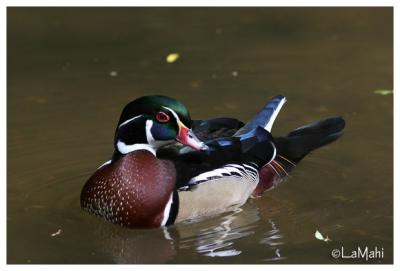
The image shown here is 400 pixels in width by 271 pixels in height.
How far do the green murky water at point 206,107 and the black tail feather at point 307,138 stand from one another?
225 mm

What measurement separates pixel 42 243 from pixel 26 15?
512cm

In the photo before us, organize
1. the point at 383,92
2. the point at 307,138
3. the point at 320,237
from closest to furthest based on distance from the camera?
1. the point at 320,237
2. the point at 307,138
3. the point at 383,92

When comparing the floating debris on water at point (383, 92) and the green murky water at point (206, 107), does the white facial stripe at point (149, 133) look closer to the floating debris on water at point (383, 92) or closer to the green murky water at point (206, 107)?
the green murky water at point (206, 107)

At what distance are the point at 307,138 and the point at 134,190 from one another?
62.8 inches

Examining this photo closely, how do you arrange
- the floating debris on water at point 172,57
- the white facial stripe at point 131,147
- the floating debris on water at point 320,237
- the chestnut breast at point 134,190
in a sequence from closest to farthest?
the floating debris on water at point 320,237
the chestnut breast at point 134,190
the white facial stripe at point 131,147
the floating debris on water at point 172,57

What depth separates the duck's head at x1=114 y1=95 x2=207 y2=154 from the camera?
6.48 meters

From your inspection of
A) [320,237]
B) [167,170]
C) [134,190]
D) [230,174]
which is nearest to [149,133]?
[167,170]

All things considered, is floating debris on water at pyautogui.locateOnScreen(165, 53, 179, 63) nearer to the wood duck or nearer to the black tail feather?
the black tail feather

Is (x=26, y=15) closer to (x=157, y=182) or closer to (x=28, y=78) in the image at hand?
(x=28, y=78)

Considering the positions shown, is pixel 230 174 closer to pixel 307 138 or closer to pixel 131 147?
pixel 131 147

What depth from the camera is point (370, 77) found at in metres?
9.09

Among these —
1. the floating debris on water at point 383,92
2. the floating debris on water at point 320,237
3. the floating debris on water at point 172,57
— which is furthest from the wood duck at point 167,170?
the floating debris on water at point 172,57

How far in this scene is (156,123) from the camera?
21.4 feet

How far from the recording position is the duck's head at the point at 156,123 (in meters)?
6.48
